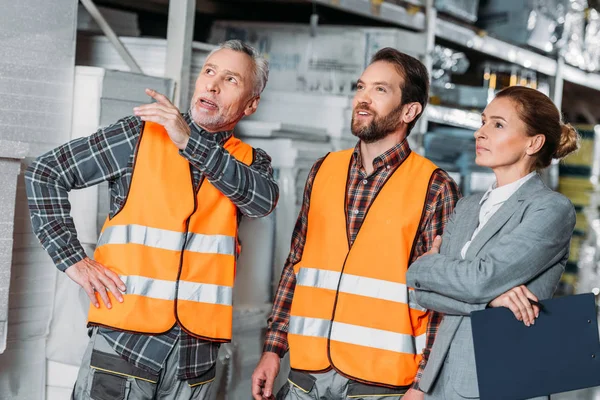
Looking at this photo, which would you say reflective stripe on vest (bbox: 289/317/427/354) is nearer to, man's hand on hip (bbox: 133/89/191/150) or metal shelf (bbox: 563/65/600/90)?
man's hand on hip (bbox: 133/89/191/150)

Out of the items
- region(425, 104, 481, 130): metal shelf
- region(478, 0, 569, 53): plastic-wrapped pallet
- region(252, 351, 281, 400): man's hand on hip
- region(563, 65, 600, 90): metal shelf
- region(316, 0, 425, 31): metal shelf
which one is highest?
region(478, 0, 569, 53): plastic-wrapped pallet

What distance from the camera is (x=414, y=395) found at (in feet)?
7.50

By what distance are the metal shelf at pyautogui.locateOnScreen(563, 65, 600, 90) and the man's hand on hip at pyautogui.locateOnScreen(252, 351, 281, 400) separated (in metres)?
4.97

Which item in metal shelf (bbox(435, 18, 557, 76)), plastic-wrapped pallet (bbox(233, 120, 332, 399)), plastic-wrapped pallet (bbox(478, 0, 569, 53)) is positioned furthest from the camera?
plastic-wrapped pallet (bbox(478, 0, 569, 53))

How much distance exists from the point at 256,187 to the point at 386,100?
1.67ft

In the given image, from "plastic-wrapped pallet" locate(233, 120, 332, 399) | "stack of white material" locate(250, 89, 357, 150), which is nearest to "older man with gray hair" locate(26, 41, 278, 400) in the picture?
"plastic-wrapped pallet" locate(233, 120, 332, 399)

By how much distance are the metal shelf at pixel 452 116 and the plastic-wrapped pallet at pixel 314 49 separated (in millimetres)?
573

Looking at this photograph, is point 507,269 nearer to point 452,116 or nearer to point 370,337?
point 370,337

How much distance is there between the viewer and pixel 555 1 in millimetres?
6121

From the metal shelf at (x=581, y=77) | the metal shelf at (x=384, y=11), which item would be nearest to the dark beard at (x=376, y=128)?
the metal shelf at (x=384, y=11)

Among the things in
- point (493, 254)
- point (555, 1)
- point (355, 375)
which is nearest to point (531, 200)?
point (493, 254)

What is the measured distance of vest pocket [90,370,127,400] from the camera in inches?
85.7

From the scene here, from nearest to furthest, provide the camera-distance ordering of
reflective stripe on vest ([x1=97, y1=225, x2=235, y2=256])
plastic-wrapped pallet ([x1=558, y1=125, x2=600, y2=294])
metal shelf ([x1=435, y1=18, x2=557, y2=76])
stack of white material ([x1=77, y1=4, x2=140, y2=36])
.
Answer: reflective stripe on vest ([x1=97, y1=225, x2=235, y2=256]) → stack of white material ([x1=77, y1=4, x2=140, y2=36]) → metal shelf ([x1=435, y1=18, x2=557, y2=76]) → plastic-wrapped pallet ([x1=558, y1=125, x2=600, y2=294])

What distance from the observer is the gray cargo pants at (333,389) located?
2.33 m
